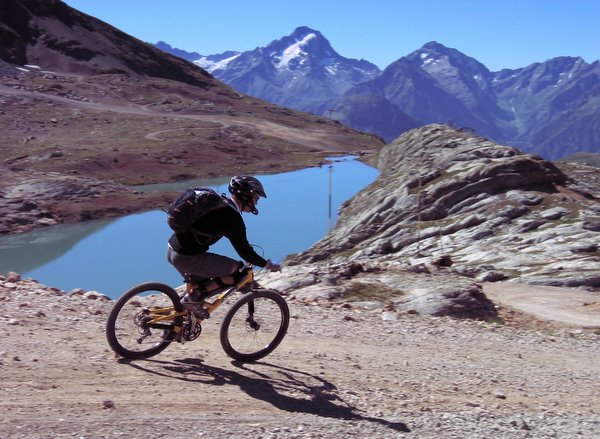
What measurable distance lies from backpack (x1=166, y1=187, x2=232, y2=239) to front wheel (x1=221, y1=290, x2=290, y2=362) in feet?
4.83

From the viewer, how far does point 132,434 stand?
668 cm

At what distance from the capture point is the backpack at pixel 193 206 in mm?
8166

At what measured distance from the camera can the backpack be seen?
8166mm

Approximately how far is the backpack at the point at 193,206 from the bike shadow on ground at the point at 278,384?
6.11 ft

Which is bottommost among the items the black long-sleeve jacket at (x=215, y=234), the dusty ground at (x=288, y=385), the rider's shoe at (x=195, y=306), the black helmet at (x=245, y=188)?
the dusty ground at (x=288, y=385)

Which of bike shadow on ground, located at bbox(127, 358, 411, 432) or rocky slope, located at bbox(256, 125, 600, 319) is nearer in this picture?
bike shadow on ground, located at bbox(127, 358, 411, 432)

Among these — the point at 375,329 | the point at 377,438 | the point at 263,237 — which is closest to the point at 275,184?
the point at 263,237

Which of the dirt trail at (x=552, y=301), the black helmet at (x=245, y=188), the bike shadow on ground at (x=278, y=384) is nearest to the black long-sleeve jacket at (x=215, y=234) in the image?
the black helmet at (x=245, y=188)

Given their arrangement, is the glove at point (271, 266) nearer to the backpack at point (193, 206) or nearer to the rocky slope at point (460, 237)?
the backpack at point (193, 206)

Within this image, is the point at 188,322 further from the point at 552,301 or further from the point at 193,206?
the point at 552,301

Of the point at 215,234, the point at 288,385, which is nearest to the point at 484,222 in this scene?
the point at 288,385

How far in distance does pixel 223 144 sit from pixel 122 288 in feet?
196

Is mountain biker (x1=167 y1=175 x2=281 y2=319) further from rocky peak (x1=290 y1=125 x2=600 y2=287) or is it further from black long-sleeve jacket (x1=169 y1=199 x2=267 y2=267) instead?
rocky peak (x1=290 y1=125 x2=600 y2=287)

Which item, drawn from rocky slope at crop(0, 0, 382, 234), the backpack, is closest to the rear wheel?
the backpack
